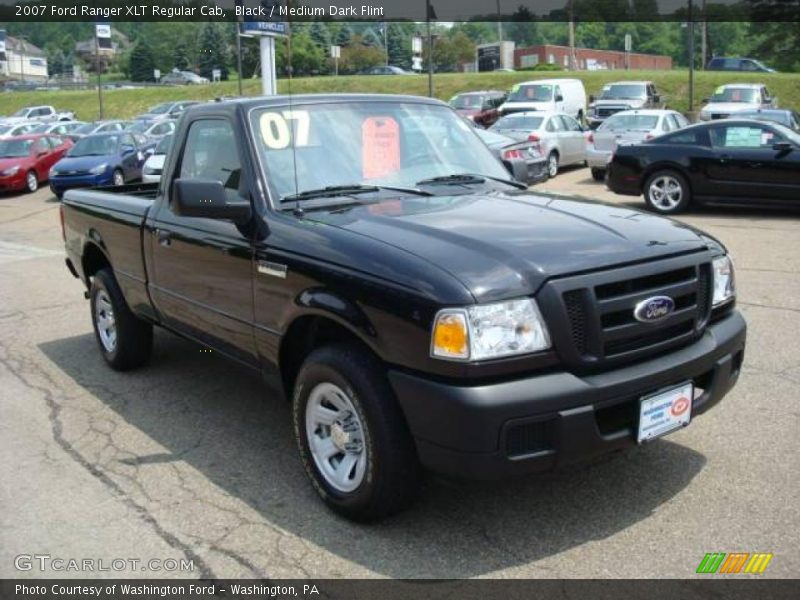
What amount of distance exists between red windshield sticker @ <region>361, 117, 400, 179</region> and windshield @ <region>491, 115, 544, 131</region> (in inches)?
626

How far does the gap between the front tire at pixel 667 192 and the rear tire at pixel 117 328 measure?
9.65 meters

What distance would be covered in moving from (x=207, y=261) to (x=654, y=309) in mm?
2380

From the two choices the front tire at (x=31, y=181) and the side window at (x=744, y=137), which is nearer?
the side window at (x=744, y=137)

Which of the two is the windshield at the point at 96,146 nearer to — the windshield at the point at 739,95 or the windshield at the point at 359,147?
the windshield at the point at 359,147

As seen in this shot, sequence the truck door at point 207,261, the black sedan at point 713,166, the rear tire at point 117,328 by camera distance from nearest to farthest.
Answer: the truck door at point 207,261 < the rear tire at point 117,328 < the black sedan at point 713,166

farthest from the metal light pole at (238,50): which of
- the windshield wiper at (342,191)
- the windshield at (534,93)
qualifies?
the windshield at (534,93)

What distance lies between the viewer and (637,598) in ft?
9.71

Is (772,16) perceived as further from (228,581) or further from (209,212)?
(228,581)

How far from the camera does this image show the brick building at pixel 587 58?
6881 cm

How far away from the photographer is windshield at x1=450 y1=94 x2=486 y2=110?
30.1 meters

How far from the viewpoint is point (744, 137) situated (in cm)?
1252

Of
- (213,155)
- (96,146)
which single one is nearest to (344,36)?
(213,155)

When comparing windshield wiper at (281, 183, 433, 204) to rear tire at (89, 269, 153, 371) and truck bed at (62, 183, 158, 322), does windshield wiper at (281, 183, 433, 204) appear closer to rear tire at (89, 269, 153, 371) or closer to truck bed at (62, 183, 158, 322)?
truck bed at (62, 183, 158, 322)

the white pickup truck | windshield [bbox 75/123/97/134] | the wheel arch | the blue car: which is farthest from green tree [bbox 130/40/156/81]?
the white pickup truck
